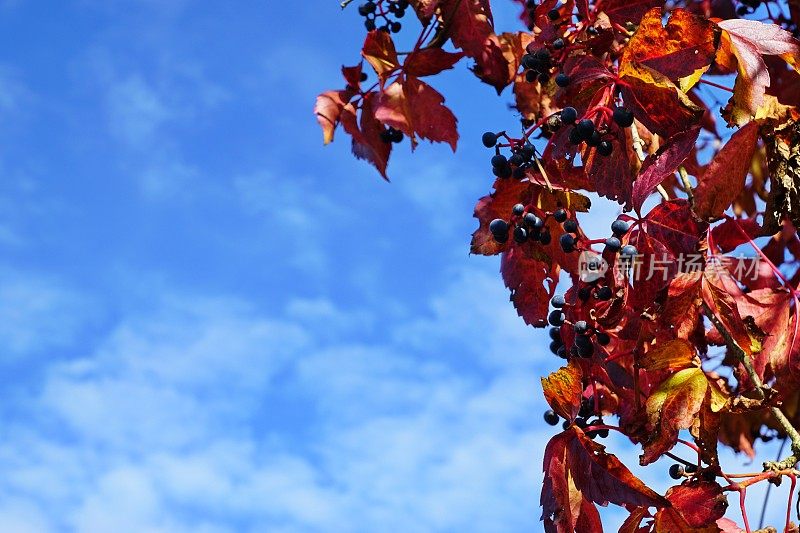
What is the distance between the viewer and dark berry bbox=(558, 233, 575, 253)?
2.14 metres

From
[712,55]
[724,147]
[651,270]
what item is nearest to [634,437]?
[651,270]

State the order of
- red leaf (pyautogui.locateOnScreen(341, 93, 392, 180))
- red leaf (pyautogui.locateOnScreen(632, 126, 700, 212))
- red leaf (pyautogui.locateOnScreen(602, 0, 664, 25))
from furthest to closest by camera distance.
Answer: red leaf (pyautogui.locateOnScreen(341, 93, 392, 180)) < red leaf (pyautogui.locateOnScreen(602, 0, 664, 25)) < red leaf (pyautogui.locateOnScreen(632, 126, 700, 212))

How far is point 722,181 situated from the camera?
1.95 metres

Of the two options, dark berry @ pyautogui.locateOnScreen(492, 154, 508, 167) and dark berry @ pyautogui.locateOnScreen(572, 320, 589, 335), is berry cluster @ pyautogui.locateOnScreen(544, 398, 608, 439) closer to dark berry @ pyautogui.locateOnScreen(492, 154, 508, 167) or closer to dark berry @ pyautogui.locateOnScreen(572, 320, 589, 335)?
dark berry @ pyautogui.locateOnScreen(572, 320, 589, 335)

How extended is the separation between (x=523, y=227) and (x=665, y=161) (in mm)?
417

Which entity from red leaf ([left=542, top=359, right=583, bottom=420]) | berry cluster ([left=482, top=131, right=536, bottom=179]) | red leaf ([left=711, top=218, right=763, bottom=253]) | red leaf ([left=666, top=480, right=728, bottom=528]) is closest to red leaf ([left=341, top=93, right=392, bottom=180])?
berry cluster ([left=482, top=131, right=536, bottom=179])

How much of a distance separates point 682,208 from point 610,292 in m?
0.25

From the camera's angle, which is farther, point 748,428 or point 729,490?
point 748,428

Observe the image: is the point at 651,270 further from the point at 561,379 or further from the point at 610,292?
the point at 561,379

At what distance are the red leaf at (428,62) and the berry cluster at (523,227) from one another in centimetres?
50

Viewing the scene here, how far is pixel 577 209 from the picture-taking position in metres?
2.25

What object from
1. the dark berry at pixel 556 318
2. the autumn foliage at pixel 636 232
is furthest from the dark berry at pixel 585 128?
the dark berry at pixel 556 318

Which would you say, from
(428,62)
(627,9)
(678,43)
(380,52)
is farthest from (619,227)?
(380,52)

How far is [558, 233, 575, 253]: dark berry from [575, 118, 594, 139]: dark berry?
245 millimetres
